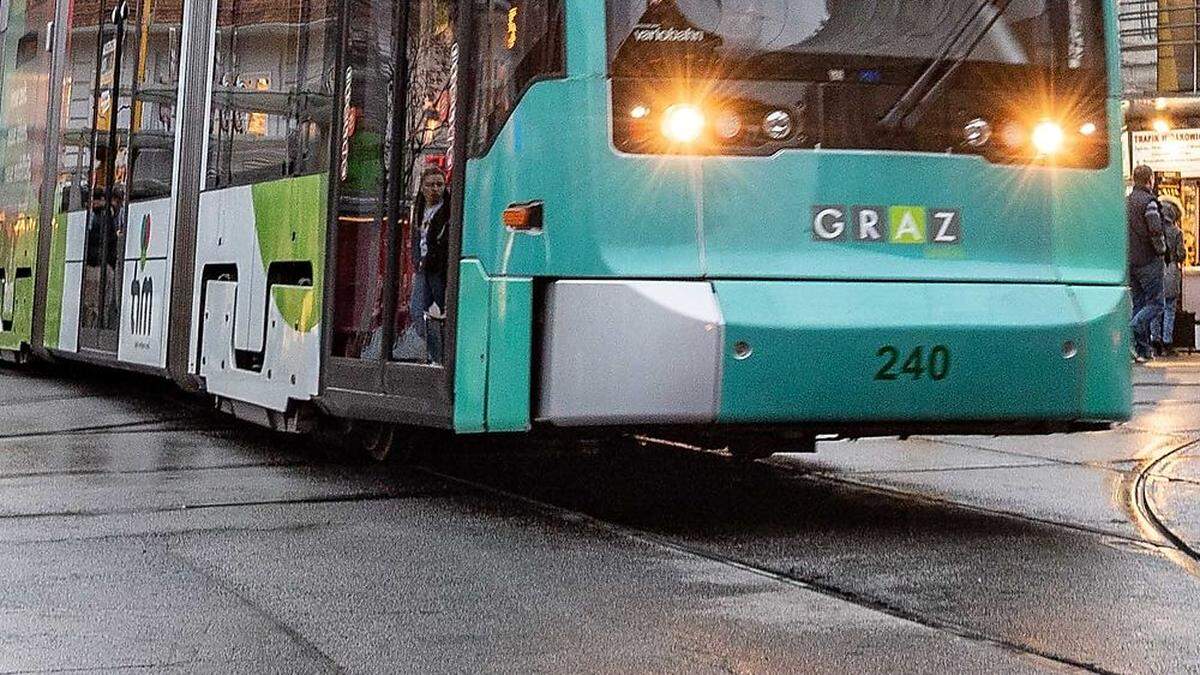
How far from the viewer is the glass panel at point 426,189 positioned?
765 centimetres

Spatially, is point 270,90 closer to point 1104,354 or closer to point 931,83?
point 931,83

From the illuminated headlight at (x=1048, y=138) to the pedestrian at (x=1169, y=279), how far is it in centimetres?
1203

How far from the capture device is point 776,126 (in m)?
7.08

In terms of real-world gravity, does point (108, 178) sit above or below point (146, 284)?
above

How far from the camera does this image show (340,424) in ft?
31.6

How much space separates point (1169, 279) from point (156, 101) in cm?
1261

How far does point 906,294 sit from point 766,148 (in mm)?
695

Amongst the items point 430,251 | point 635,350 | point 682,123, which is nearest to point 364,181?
point 430,251

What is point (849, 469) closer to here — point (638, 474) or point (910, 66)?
point (638, 474)

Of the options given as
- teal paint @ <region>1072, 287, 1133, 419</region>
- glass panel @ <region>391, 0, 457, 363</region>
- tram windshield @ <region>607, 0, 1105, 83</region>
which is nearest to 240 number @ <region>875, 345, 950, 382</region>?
teal paint @ <region>1072, 287, 1133, 419</region>

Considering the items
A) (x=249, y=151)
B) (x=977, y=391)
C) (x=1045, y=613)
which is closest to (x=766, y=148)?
(x=977, y=391)

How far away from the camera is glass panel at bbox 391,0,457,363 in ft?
25.1

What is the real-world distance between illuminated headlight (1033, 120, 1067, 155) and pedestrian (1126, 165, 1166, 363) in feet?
A: 38.7

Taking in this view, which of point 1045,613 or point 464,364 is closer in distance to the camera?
point 1045,613
